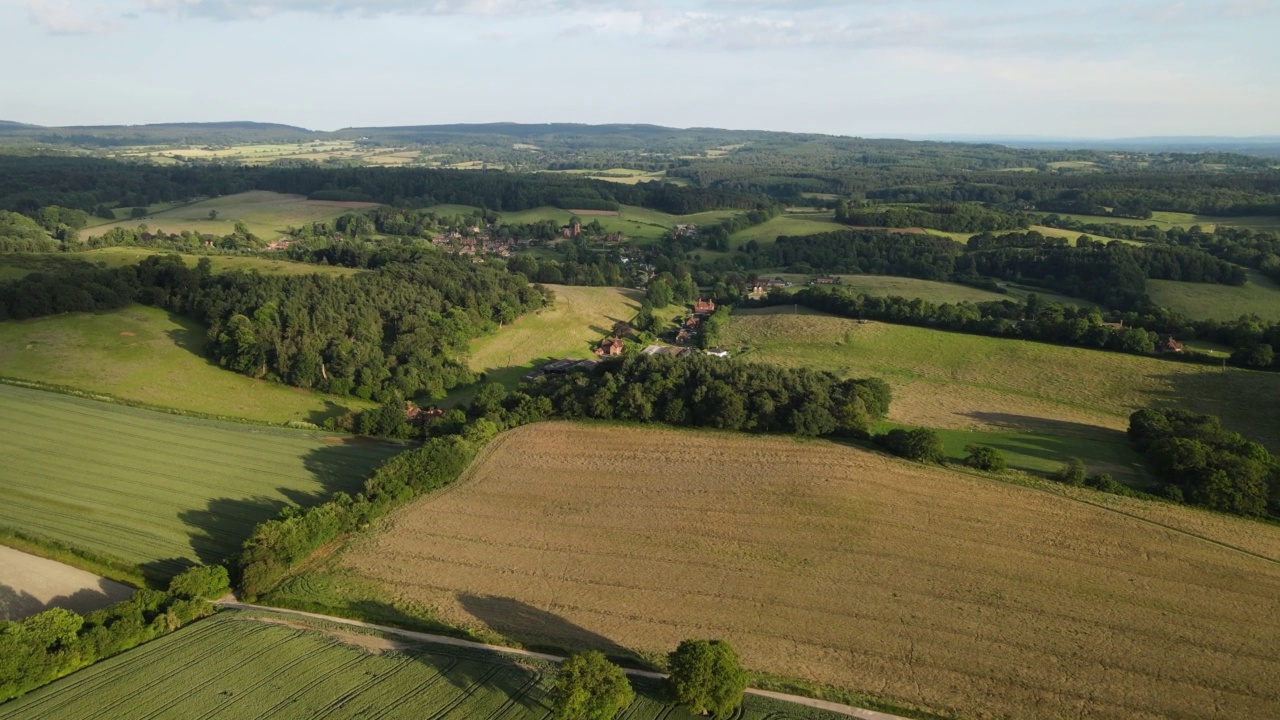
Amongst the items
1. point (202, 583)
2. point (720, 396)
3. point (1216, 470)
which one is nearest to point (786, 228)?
point (720, 396)

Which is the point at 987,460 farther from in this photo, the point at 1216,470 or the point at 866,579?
the point at 866,579

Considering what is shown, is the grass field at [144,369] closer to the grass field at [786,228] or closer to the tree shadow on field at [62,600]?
the tree shadow on field at [62,600]

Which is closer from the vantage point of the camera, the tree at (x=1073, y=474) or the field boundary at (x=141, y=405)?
the tree at (x=1073, y=474)

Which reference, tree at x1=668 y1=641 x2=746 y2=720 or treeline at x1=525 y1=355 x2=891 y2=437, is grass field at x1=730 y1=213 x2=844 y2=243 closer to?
treeline at x1=525 y1=355 x2=891 y2=437

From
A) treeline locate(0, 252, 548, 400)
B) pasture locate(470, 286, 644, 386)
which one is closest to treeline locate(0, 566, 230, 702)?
treeline locate(0, 252, 548, 400)

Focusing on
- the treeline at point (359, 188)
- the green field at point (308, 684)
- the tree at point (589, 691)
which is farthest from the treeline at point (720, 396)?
the treeline at point (359, 188)
